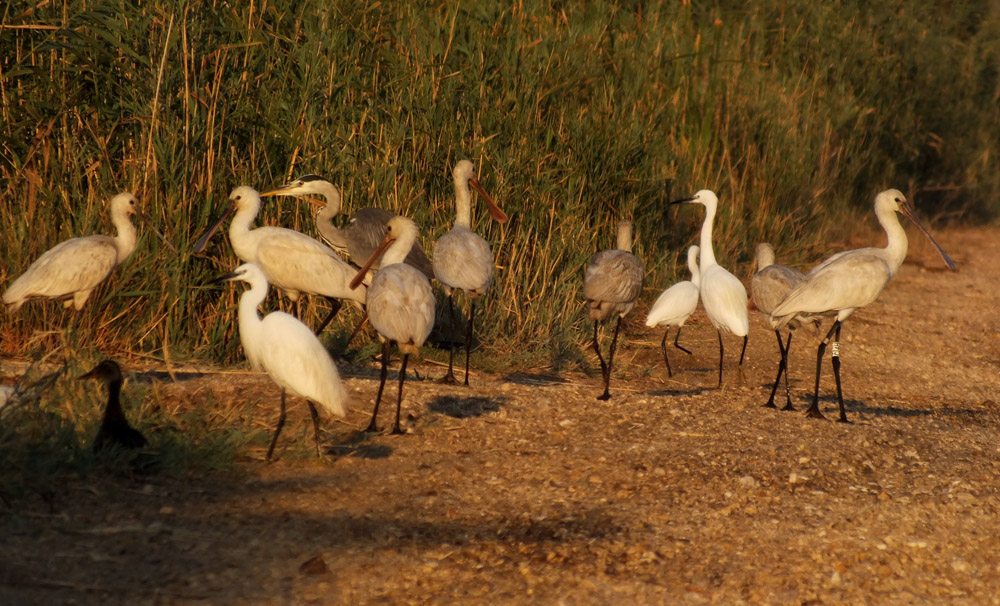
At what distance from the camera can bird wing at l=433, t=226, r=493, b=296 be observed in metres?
8.00

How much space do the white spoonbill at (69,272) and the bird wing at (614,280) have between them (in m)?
3.18

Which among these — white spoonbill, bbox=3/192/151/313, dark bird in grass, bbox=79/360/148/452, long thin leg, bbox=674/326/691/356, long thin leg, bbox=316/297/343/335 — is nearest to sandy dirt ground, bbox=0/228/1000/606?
dark bird in grass, bbox=79/360/148/452

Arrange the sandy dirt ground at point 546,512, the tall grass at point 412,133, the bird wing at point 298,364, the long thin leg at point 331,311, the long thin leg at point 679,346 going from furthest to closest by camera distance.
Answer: the long thin leg at point 679,346
the long thin leg at point 331,311
the tall grass at point 412,133
the bird wing at point 298,364
the sandy dirt ground at point 546,512

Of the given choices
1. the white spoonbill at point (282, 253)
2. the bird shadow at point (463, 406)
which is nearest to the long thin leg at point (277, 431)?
the bird shadow at point (463, 406)

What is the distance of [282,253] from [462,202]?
5.38 feet

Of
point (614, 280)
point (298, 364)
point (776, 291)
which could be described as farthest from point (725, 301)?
point (298, 364)

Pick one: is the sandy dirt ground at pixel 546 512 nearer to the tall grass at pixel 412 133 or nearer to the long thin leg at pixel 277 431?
the long thin leg at pixel 277 431

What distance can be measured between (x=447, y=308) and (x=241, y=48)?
2.47 m

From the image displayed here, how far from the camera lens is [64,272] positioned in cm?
688

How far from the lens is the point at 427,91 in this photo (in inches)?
371

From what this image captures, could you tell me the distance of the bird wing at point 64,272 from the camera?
6.88 meters

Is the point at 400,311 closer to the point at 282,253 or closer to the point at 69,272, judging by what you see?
the point at 282,253

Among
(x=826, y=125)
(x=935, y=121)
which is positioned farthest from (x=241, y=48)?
(x=935, y=121)

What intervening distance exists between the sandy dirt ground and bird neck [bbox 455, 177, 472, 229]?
129 centimetres
